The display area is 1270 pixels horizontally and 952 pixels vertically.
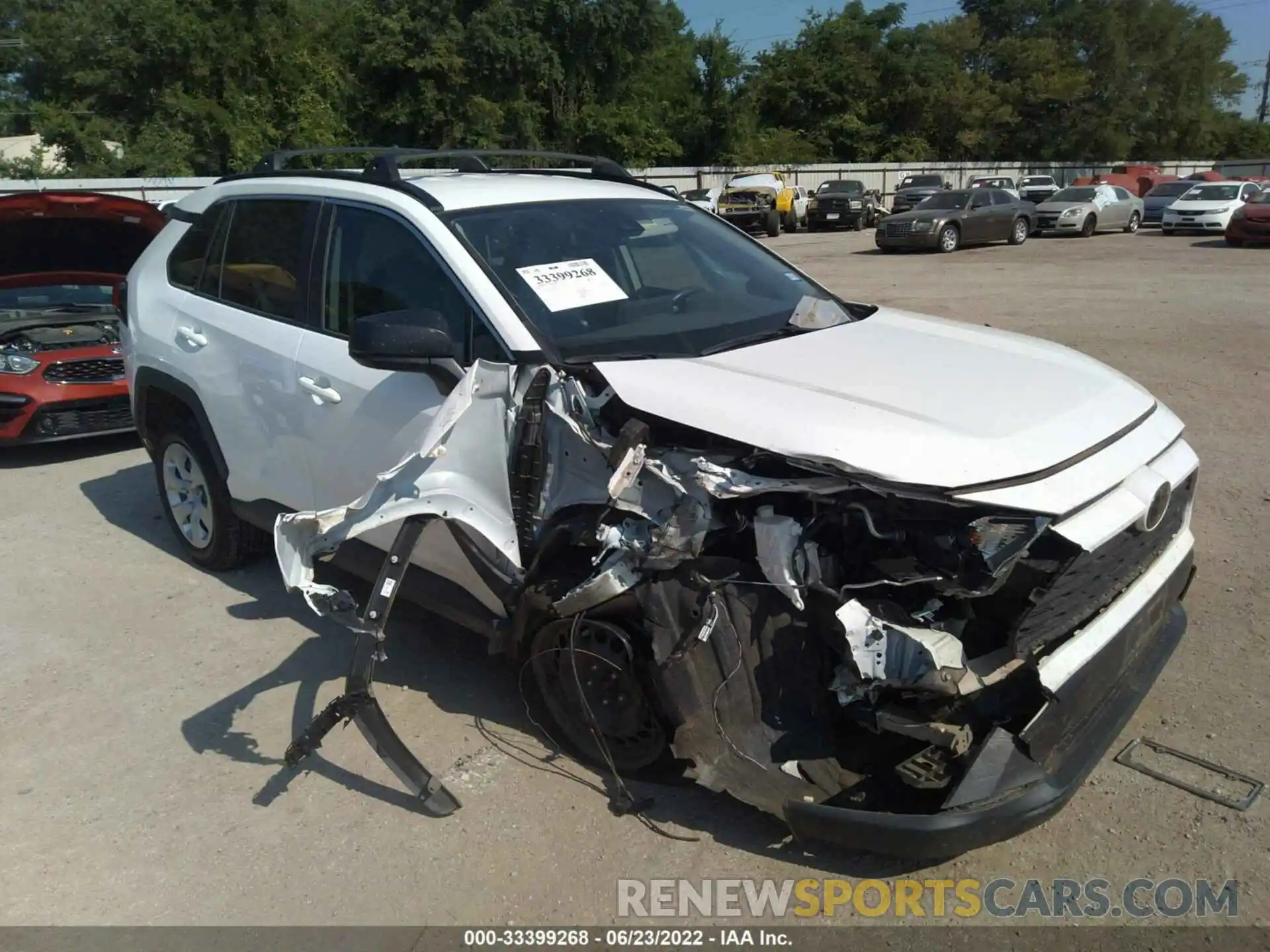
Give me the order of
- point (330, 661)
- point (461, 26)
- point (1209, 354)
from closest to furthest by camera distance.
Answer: point (330, 661) → point (1209, 354) → point (461, 26)

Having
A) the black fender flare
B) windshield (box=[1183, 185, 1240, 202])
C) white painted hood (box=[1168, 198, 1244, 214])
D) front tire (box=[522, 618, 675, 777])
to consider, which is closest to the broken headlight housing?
the black fender flare

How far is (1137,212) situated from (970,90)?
93.8 ft

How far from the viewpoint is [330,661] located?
4.26m

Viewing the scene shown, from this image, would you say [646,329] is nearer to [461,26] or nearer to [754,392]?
[754,392]

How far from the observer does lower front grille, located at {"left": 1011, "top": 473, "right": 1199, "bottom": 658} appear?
265 cm

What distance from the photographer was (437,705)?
12.8ft

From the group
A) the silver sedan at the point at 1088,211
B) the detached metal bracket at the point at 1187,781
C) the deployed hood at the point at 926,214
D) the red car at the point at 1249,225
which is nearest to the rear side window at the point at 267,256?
the detached metal bracket at the point at 1187,781

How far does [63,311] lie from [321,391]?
522 centimetres

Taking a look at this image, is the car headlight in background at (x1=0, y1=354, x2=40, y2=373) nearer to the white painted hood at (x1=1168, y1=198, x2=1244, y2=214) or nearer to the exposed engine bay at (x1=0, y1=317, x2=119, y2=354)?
the exposed engine bay at (x1=0, y1=317, x2=119, y2=354)

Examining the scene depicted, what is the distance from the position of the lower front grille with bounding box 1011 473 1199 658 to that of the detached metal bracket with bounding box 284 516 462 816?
181 centimetres

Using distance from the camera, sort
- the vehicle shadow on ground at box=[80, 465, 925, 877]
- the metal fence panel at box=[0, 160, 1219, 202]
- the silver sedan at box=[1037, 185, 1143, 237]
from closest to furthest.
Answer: the vehicle shadow on ground at box=[80, 465, 925, 877] → the metal fence panel at box=[0, 160, 1219, 202] → the silver sedan at box=[1037, 185, 1143, 237]

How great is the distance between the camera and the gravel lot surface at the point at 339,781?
2930mm

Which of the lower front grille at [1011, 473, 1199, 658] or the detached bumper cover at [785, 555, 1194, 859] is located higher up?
the lower front grille at [1011, 473, 1199, 658]

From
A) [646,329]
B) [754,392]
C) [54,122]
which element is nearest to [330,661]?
[646,329]
